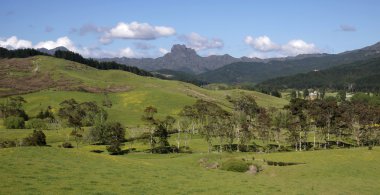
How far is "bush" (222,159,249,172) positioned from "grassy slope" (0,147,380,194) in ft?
11.5

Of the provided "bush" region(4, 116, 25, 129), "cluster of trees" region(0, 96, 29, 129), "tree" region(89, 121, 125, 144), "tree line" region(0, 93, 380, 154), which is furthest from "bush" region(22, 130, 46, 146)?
"cluster of trees" region(0, 96, 29, 129)

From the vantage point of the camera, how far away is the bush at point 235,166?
6347cm

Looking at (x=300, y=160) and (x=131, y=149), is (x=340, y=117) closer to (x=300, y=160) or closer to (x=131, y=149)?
(x=300, y=160)

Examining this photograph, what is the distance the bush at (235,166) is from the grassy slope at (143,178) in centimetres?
349

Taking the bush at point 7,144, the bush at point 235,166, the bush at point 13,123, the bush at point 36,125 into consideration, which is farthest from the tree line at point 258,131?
the bush at point 235,166

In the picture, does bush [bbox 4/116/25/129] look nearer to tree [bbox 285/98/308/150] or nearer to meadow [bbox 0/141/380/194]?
tree [bbox 285/98/308/150]

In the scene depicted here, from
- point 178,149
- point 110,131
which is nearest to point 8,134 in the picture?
point 110,131

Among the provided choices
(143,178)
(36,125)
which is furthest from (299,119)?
(36,125)

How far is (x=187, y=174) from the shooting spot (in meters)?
49.0

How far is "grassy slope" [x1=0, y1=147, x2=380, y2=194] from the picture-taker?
33.6 metres

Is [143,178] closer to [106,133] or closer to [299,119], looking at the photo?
[106,133]

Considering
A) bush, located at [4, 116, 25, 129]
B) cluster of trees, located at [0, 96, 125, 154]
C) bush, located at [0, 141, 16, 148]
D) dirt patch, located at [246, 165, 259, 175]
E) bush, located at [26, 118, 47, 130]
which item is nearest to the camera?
dirt patch, located at [246, 165, 259, 175]

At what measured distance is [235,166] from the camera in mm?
64312

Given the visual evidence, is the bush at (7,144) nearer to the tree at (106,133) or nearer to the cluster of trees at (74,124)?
the cluster of trees at (74,124)
